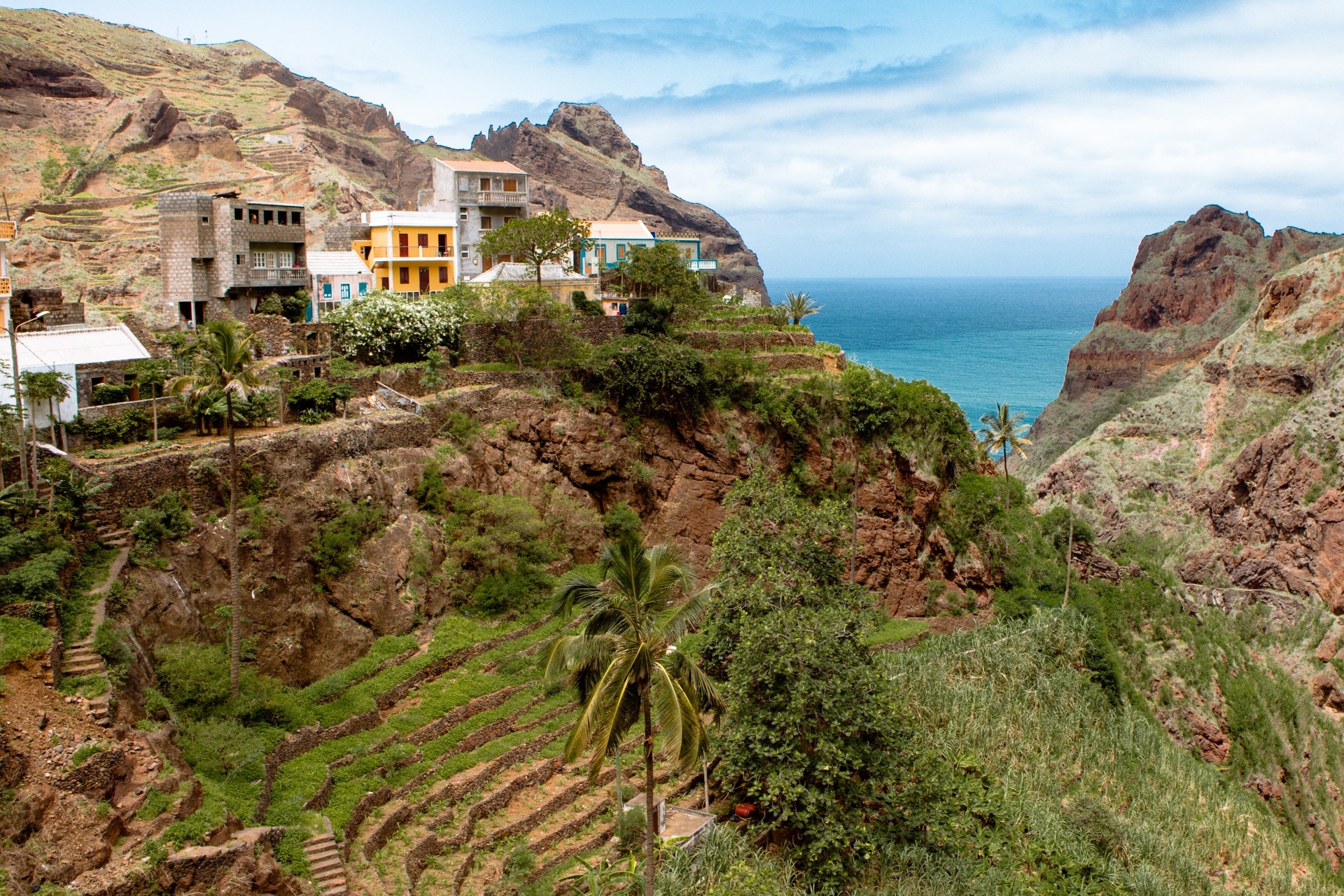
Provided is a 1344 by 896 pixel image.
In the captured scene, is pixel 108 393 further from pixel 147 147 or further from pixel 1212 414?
pixel 1212 414

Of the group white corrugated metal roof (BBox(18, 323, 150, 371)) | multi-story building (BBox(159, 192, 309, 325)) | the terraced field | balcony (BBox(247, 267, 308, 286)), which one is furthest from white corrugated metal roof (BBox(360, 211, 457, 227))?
the terraced field

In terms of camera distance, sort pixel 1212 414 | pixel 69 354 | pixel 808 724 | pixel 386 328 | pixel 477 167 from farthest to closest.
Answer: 1. pixel 1212 414
2. pixel 477 167
3. pixel 386 328
4. pixel 69 354
5. pixel 808 724

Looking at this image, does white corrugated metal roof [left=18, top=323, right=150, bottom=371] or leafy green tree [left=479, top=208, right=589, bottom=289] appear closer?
white corrugated metal roof [left=18, top=323, right=150, bottom=371]

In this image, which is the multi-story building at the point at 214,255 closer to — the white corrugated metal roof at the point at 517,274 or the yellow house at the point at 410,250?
the yellow house at the point at 410,250

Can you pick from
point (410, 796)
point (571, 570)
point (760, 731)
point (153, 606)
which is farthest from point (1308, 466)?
point (153, 606)

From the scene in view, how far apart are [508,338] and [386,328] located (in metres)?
5.58

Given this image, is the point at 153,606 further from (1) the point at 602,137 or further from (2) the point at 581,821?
(1) the point at 602,137

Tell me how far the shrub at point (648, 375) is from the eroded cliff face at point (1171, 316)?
254 ft

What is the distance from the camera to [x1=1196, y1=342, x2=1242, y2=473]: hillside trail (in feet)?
257

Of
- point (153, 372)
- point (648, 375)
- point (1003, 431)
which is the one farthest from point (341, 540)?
point (1003, 431)

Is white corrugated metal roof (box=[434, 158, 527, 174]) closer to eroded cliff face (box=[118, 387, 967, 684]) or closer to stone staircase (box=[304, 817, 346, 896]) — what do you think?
eroded cliff face (box=[118, 387, 967, 684])

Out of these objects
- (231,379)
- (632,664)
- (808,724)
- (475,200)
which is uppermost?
(475,200)

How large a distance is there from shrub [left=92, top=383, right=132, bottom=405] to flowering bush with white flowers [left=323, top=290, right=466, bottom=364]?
9.06 meters

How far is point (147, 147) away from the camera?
84.4 m
